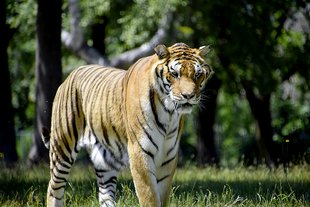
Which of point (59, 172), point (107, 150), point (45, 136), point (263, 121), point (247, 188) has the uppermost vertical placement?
point (107, 150)

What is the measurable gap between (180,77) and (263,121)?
11765mm

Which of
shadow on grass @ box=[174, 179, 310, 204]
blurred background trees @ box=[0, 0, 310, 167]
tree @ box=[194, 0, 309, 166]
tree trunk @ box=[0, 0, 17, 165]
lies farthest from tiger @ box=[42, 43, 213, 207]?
tree @ box=[194, 0, 309, 166]

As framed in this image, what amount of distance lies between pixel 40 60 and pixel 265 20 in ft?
18.3

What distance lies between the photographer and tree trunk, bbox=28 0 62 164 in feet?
44.9

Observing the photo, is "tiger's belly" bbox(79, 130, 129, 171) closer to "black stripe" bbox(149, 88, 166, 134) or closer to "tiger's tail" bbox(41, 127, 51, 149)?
"black stripe" bbox(149, 88, 166, 134)

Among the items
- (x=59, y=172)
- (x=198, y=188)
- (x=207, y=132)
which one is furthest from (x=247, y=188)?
(x=207, y=132)

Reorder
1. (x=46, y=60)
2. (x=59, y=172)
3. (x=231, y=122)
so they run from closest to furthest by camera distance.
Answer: (x=59, y=172), (x=46, y=60), (x=231, y=122)

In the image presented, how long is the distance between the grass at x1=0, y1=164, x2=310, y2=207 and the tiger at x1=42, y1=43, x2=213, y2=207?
16.2 inches

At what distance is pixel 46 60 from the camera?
45.8 feet

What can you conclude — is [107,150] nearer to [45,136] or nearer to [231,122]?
[45,136]

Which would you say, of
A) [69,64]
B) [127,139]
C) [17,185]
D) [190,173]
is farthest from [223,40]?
[127,139]

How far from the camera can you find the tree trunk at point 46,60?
13.7 meters

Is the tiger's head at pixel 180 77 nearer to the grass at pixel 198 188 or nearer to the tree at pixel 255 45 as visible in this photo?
the grass at pixel 198 188

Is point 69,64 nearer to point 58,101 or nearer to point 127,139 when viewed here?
point 58,101
